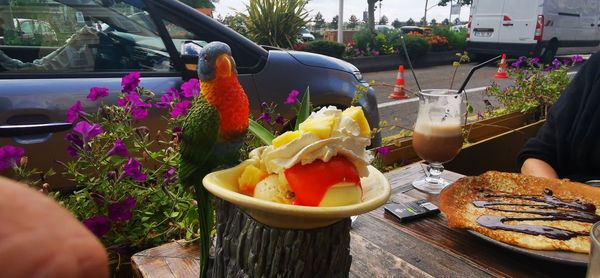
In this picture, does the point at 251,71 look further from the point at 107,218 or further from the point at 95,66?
the point at 107,218

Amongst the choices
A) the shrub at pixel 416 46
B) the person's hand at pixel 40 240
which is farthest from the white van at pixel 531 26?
the person's hand at pixel 40 240

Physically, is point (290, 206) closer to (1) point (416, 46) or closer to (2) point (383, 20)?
(1) point (416, 46)

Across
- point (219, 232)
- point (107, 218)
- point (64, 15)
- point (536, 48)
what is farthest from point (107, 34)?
point (536, 48)

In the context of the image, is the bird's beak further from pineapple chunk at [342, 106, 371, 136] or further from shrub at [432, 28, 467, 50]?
shrub at [432, 28, 467, 50]

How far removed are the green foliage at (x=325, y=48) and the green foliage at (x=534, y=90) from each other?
741 cm

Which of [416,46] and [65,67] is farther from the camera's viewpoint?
[416,46]

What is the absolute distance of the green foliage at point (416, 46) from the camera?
13.0m

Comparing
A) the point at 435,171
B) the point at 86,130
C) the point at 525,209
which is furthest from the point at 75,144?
the point at 525,209

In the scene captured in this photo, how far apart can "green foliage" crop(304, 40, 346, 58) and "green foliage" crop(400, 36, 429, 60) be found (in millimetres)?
2841

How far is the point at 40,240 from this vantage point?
231 millimetres

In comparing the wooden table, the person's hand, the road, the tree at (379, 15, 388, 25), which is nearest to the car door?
the wooden table

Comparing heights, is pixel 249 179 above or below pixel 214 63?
A: below

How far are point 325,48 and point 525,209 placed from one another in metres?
10.1

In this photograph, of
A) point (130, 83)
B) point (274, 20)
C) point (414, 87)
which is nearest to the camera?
point (130, 83)
